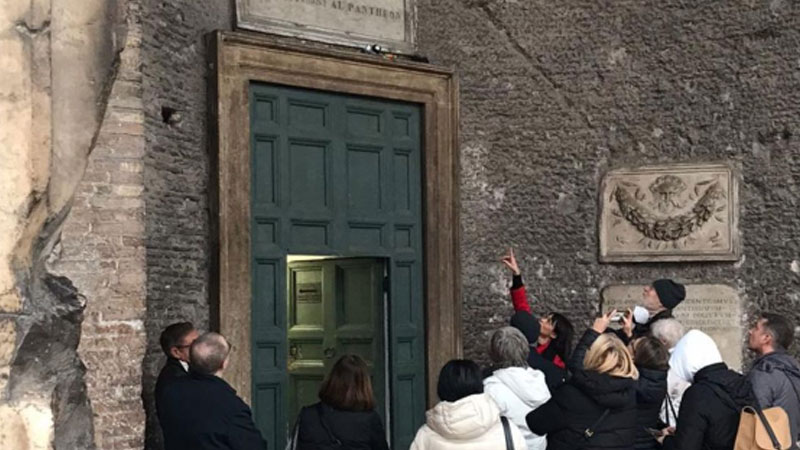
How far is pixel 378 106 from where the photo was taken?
31.7 feet

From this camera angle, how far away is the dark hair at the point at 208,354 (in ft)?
17.2

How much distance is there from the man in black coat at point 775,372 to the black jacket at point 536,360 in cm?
96

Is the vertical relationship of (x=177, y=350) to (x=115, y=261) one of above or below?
below

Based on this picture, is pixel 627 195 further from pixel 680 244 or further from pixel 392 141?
pixel 392 141

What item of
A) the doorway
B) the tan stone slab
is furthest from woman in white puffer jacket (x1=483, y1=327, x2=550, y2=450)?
the tan stone slab

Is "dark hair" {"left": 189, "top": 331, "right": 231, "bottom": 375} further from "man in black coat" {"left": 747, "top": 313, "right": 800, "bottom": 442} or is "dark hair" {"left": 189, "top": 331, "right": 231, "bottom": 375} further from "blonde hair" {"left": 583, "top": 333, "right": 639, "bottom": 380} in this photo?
"man in black coat" {"left": 747, "top": 313, "right": 800, "bottom": 442}

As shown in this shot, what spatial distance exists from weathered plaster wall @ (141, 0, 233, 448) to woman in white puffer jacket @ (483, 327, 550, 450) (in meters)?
2.51

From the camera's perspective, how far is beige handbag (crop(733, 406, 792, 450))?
5199 millimetres

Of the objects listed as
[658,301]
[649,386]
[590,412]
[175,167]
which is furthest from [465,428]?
[175,167]

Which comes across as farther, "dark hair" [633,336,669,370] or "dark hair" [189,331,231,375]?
"dark hair" [633,336,669,370]

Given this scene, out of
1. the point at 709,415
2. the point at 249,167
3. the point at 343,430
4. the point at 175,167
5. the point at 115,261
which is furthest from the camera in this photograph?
the point at 249,167

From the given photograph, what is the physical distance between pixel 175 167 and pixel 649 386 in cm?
366

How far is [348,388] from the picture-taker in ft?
17.0

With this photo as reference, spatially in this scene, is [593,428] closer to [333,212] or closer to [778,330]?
[778,330]
